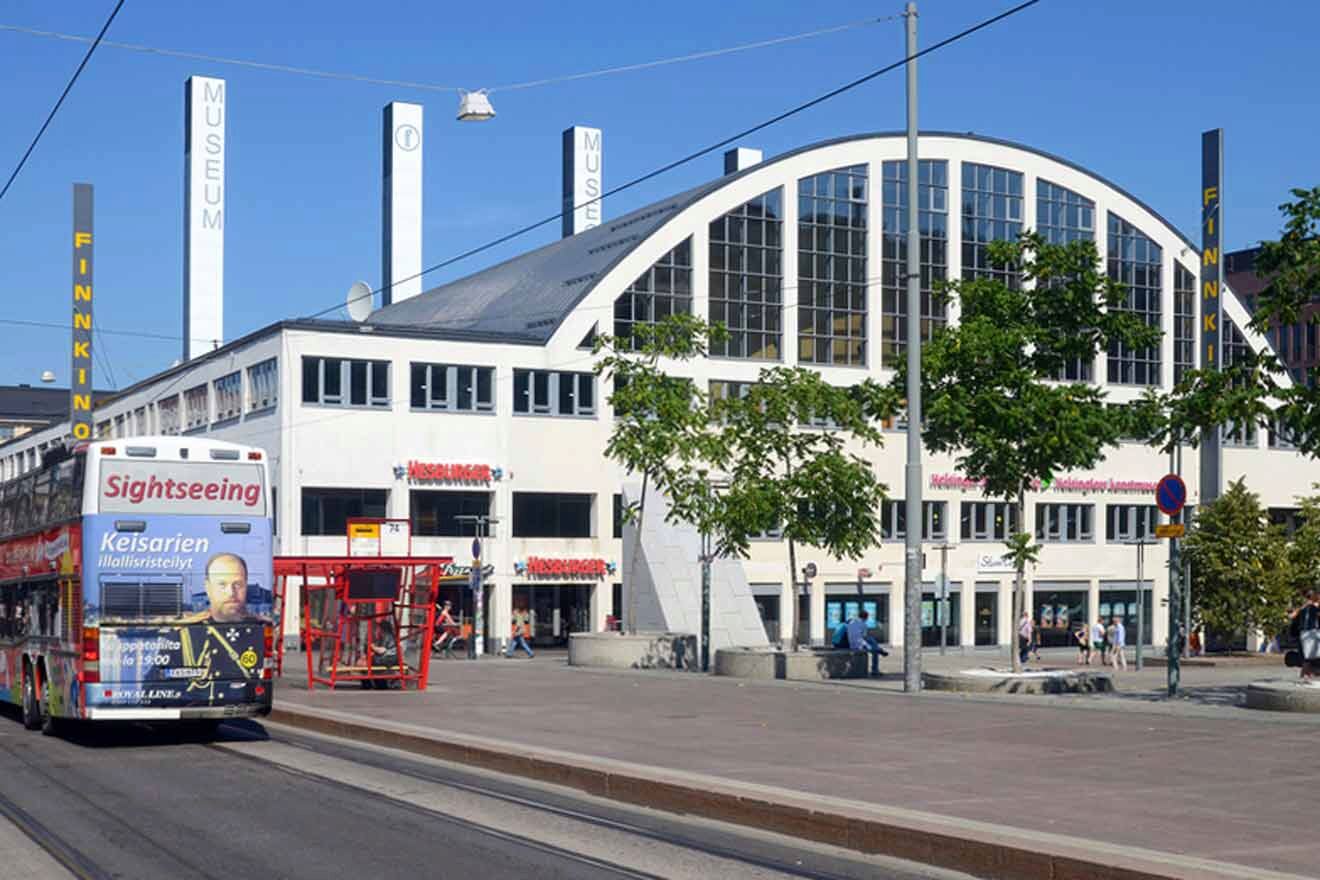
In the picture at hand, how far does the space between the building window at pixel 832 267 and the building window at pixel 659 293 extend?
5.16 meters

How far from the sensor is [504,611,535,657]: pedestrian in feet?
178

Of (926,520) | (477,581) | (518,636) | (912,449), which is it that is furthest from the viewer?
(926,520)

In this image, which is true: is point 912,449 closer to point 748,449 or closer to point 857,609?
point 748,449

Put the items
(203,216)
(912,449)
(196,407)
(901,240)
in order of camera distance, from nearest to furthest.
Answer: (912,449), (196,407), (901,240), (203,216)

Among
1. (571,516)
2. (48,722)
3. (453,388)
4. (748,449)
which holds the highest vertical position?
(453,388)

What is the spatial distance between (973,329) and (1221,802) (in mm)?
14504

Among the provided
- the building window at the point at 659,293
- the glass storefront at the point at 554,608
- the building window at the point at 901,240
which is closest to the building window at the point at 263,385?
the glass storefront at the point at 554,608

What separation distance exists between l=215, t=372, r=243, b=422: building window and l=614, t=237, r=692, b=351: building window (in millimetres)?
14409

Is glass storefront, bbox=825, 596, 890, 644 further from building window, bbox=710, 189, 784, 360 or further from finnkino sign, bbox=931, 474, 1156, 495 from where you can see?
building window, bbox=710, 189, 784, 360

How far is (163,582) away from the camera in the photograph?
19297mm

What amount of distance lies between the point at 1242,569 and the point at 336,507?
30479 mm

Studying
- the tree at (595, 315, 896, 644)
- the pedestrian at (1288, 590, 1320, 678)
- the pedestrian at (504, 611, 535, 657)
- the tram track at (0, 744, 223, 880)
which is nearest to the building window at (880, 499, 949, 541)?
the pedestrian at (504, 611, 535, 657)

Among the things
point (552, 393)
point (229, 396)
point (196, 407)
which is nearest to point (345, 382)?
point (229, 396)

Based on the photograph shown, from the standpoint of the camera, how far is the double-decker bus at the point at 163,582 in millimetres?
19094
